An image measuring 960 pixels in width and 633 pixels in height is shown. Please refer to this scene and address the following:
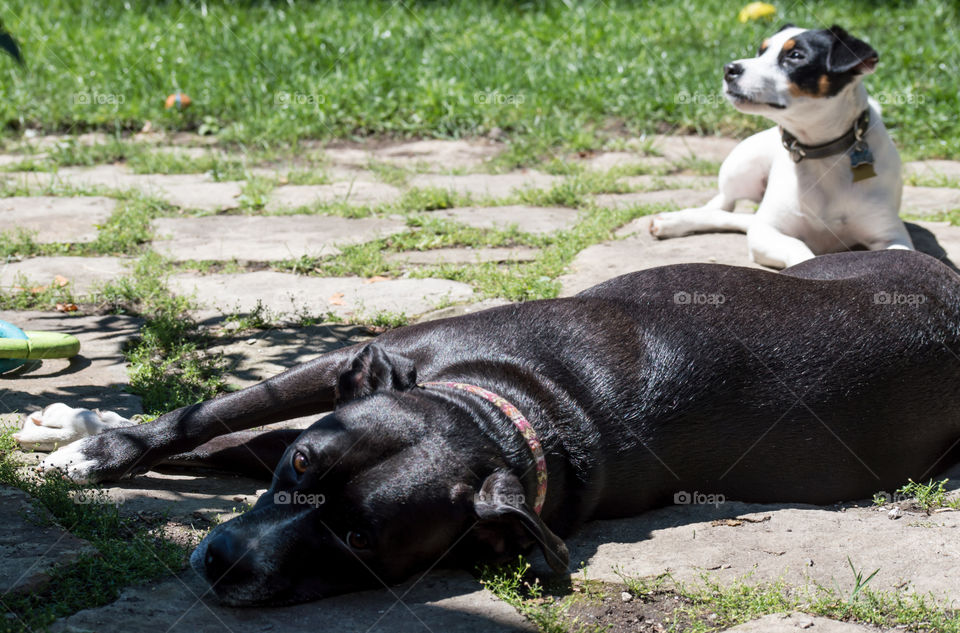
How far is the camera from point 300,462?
8.79 ft

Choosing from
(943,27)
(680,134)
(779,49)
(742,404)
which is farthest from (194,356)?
(943,27)

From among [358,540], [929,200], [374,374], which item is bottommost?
[929,200]

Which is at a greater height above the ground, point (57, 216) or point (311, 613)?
point (57, 216)

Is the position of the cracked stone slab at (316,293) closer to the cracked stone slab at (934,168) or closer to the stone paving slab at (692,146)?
the stone paving slab at (692,146)

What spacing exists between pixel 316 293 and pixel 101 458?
1793mm

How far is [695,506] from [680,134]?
4932 millimetres

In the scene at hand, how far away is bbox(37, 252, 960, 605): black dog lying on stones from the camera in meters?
2.61

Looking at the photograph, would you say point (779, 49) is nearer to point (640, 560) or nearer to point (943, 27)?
point (640, 560)

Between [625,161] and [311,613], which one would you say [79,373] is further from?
[625,161]

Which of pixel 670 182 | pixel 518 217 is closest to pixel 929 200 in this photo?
pixel 670 182

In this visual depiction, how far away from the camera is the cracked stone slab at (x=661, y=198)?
6.22 m

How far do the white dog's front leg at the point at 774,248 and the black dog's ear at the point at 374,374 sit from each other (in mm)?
2624

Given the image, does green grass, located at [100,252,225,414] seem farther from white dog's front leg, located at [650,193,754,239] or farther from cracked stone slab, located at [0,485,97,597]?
white dog's front leg, located at [650,193,754,239]

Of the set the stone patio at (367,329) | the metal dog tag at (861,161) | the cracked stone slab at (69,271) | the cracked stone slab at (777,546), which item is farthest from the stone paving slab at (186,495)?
the metal dog tag at (861,161)
